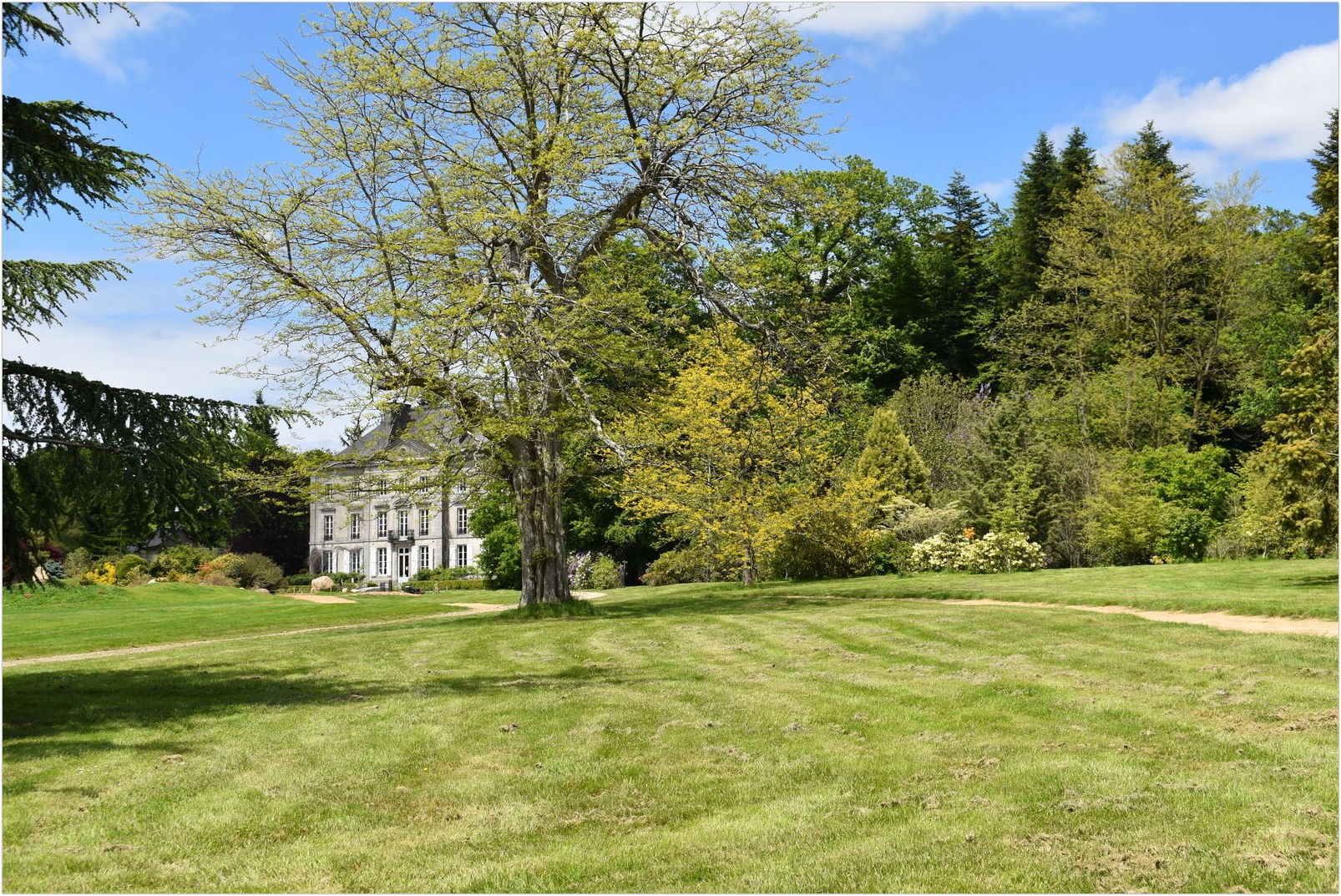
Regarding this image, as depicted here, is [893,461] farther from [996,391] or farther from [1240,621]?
[1240,621]

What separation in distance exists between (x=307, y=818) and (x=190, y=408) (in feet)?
16.9

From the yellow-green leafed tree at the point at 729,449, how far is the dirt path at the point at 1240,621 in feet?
26.9

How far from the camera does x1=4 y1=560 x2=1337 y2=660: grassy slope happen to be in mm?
15094

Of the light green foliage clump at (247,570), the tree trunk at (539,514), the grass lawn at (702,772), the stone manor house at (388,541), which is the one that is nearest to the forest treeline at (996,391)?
the tree trunk at (539,514)

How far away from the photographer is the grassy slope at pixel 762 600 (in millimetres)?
15094

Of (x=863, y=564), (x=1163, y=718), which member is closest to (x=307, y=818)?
(x=1163, y=718)

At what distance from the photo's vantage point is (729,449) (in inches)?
906

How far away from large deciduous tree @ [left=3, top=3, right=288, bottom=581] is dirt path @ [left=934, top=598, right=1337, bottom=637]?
11320 millimetres

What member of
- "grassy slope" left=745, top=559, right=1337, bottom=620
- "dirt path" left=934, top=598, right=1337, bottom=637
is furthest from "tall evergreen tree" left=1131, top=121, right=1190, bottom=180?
"dirt path" left=934, top=598, right=1337, bottom=637

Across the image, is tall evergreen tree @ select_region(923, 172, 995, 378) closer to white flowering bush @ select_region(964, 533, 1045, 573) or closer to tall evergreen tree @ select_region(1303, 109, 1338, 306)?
tall evergreen tree @ select_region(1303, 109, 1338, 306)

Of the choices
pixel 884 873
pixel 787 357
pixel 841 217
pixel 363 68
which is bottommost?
pixel 884 873

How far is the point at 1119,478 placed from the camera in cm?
2616

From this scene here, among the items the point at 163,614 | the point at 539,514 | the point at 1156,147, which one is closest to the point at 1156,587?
the point at 539,514

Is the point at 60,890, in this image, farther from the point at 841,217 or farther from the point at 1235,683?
the point at 841,217
